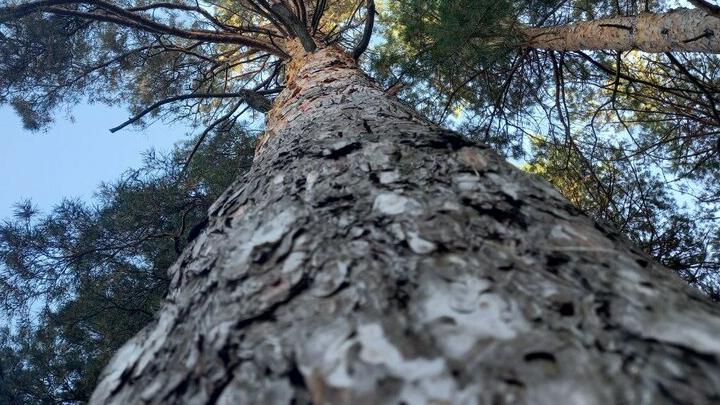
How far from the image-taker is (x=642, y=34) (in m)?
3.45

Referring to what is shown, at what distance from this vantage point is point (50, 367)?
13.2ft

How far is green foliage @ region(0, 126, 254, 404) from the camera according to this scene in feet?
13.0

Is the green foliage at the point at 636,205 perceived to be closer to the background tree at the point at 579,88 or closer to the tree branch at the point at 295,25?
the background tree at the point at 579,88

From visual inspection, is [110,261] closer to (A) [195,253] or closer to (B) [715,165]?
(A) [195,253]

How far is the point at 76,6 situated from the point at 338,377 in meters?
5.48

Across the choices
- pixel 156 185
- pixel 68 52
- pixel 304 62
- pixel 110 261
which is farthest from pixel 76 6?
pixel 304 62

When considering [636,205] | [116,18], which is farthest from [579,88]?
[116,18]

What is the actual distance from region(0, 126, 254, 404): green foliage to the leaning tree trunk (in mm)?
3086

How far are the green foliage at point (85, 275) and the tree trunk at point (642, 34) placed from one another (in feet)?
9.20

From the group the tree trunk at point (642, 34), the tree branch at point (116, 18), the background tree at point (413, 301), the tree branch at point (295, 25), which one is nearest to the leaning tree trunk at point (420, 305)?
the background tree at point (413, 301)

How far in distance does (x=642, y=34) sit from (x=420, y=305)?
11.3ft

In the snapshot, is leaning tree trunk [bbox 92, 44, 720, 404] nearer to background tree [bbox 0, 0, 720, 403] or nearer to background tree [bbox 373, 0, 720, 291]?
background tree [bbox 0, 0, 720, 403]

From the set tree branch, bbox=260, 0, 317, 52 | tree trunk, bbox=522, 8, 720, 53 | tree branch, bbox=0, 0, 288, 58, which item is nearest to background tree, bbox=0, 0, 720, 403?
tree trunk, bbox=522, 8, 720, 53

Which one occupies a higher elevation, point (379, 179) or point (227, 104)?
point (227, 104)
